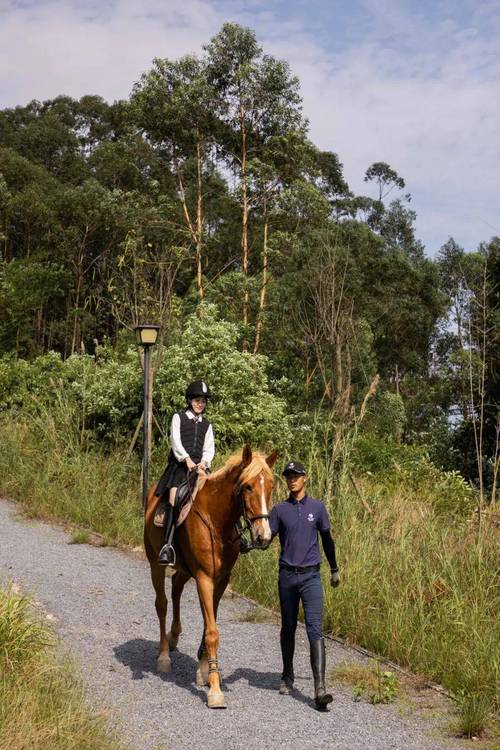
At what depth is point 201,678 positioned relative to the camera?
648cm

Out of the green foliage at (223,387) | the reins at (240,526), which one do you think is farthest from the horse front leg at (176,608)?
the green foliage at (223,387)

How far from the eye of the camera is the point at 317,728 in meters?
5.70

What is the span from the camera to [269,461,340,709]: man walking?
622 centimetres

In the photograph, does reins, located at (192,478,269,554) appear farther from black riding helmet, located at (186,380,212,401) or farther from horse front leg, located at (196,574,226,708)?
black riding helmet, located at (186,380,212,401)

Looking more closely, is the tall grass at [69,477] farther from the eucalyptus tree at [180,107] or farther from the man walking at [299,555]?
the eucalyptus tree at [180,107]

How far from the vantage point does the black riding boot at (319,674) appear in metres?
5.93

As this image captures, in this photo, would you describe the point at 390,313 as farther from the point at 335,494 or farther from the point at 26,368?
the point at 335,494

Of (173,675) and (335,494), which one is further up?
(335,494)

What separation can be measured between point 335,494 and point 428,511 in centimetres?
131

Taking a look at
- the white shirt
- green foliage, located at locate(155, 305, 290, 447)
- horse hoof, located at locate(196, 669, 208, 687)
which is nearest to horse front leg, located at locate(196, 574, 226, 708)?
horse hoof, located at locate(196, 669, 208, 687)

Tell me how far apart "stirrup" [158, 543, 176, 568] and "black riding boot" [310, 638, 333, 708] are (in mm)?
1264

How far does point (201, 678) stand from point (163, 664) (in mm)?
452

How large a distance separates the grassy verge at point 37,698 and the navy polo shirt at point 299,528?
1.79 metres

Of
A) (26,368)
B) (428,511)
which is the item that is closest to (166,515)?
(428,511)
